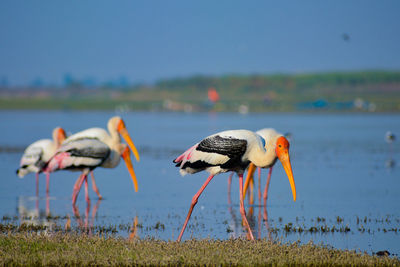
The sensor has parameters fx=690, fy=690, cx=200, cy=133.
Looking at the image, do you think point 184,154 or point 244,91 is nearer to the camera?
point 184,154

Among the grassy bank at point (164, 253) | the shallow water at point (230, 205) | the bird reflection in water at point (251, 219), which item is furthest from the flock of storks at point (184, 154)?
the grassy bank at point (164, 253)

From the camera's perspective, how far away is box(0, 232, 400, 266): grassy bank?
723cm

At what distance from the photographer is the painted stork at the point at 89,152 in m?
12.3

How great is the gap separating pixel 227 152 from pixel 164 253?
2.11 meters

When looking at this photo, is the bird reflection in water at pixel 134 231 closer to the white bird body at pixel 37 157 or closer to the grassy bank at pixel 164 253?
the grassy bank at pixel 164 253

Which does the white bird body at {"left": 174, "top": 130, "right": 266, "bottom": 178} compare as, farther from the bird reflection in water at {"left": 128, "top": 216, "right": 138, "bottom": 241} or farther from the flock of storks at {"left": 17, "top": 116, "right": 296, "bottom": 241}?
the bird reflection in water at {"left": 128, "top": 216, "right": 138, "bottom": 241}

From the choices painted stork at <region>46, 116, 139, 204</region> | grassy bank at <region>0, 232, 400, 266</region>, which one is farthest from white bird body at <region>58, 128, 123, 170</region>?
grassy bank at <region>0, 232, 400, 266</region>

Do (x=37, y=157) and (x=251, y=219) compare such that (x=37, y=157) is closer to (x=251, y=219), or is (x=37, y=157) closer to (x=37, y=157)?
(x=37, y=157)

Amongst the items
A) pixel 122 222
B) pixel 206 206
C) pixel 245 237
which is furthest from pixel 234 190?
pixel 245 237

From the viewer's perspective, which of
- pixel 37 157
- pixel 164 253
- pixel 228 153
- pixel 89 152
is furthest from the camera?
pixel 37 157

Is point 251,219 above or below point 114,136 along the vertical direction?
below

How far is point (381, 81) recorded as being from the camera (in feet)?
435

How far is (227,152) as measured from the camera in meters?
9.20

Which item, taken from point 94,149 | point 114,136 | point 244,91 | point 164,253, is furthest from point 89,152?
point 244,91
